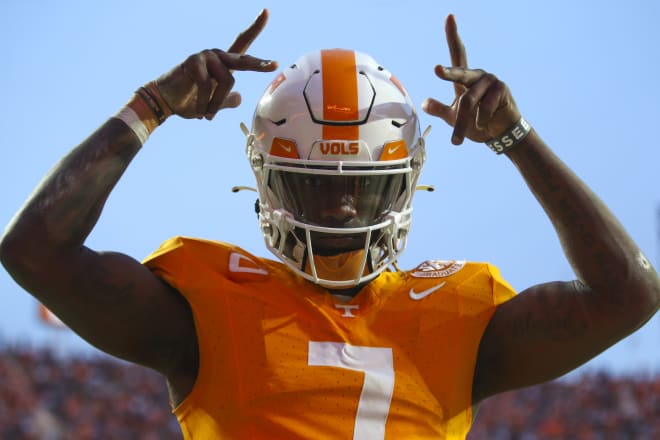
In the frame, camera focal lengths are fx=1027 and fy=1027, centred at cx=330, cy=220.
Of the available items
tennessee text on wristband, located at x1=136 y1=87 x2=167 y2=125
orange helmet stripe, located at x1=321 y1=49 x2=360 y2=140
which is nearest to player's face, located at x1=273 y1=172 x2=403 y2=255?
orange helmet stripe, located at x1=321 y1=49 x2=360 y2=140

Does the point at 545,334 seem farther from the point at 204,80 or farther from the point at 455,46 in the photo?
the point at 204,80

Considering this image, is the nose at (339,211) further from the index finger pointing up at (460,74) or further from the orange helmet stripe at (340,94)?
the index finger pointing up at (460,74)

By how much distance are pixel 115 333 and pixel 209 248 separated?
14.0 inches

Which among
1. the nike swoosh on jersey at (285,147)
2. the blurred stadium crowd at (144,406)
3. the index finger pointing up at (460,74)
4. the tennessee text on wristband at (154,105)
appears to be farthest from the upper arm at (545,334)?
the blurred stadium crowd at (144,406)

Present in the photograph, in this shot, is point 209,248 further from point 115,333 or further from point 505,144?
point 505,144

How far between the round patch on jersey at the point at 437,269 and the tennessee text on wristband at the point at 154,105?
2.65ft

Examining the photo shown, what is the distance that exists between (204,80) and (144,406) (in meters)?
13.3

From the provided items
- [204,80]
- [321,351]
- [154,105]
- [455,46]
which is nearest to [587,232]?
[455,46]

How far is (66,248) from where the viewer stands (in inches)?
96.7

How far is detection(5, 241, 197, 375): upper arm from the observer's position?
2443 mm

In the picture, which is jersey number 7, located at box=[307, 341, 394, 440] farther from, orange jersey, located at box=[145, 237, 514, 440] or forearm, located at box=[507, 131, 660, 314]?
forearm, located at box=[507, 131, 660, 314]

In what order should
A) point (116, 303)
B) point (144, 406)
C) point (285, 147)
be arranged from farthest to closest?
point (144, 406), point (285, 147), point (116, 303)

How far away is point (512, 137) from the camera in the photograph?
8.86 feet

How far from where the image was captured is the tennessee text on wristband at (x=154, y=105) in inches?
103
